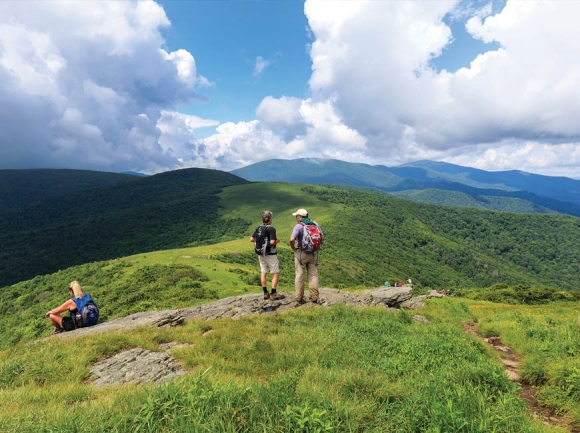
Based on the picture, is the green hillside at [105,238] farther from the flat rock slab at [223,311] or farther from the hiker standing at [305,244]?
the hiker standing at [305,244]

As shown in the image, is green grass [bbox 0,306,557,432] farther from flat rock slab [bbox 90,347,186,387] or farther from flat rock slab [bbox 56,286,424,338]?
flat rock slab [bbox 56,286,424,338]

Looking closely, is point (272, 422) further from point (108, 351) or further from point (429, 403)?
point (108, 351)

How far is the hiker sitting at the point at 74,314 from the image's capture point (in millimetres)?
11979

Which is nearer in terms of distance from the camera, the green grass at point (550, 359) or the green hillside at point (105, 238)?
the green grass at point (550, 359)

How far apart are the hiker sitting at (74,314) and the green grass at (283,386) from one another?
156 inches

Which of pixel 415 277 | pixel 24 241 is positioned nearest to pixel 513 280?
pixel 415 277

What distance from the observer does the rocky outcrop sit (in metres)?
6.52

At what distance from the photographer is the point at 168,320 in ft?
38.7

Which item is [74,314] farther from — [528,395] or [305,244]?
[528,395]

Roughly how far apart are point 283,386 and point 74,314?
37.6 feet

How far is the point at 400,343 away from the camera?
Result: 791 cm

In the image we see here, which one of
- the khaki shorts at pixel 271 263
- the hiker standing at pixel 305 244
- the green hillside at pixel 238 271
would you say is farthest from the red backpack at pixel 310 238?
the green hillside at pixel 238 271

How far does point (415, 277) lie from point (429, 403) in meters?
153

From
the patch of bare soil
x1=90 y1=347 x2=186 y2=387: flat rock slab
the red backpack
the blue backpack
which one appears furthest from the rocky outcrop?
the patch of bare soil
